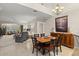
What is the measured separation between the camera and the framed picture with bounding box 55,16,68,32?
2753 millimetres

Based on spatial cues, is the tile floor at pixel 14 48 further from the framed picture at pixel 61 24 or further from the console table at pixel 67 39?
the framed picture at pixel 61 24

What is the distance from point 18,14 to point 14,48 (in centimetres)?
87

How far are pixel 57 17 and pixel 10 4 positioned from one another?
122cm

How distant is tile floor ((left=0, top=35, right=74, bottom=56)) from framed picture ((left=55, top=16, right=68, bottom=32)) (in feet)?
1.55

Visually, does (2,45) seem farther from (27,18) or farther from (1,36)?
(27,18)

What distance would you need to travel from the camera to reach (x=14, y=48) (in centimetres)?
268

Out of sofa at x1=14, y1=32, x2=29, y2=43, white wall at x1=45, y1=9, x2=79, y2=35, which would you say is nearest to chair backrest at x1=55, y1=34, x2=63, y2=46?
white wall at x1=45, y1=9, x2=79, y2=35

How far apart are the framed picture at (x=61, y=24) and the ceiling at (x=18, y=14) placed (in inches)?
11.6

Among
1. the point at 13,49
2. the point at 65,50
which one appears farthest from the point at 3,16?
the point at 65,50

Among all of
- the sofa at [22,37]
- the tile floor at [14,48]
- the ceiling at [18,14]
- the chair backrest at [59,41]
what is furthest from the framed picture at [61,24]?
the sofa at [22,37]

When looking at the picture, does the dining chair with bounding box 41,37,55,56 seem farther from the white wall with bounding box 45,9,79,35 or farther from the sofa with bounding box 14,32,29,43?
the sofa with bounding box 14,32,29,43

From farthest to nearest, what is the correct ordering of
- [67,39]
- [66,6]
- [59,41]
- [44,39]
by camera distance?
[44,39] < [67,39] < [59,41] < [66,6]

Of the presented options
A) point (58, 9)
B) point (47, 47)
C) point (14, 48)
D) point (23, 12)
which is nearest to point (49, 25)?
point (58, 9)

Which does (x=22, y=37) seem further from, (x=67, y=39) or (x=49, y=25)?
(x=67, y=39)
